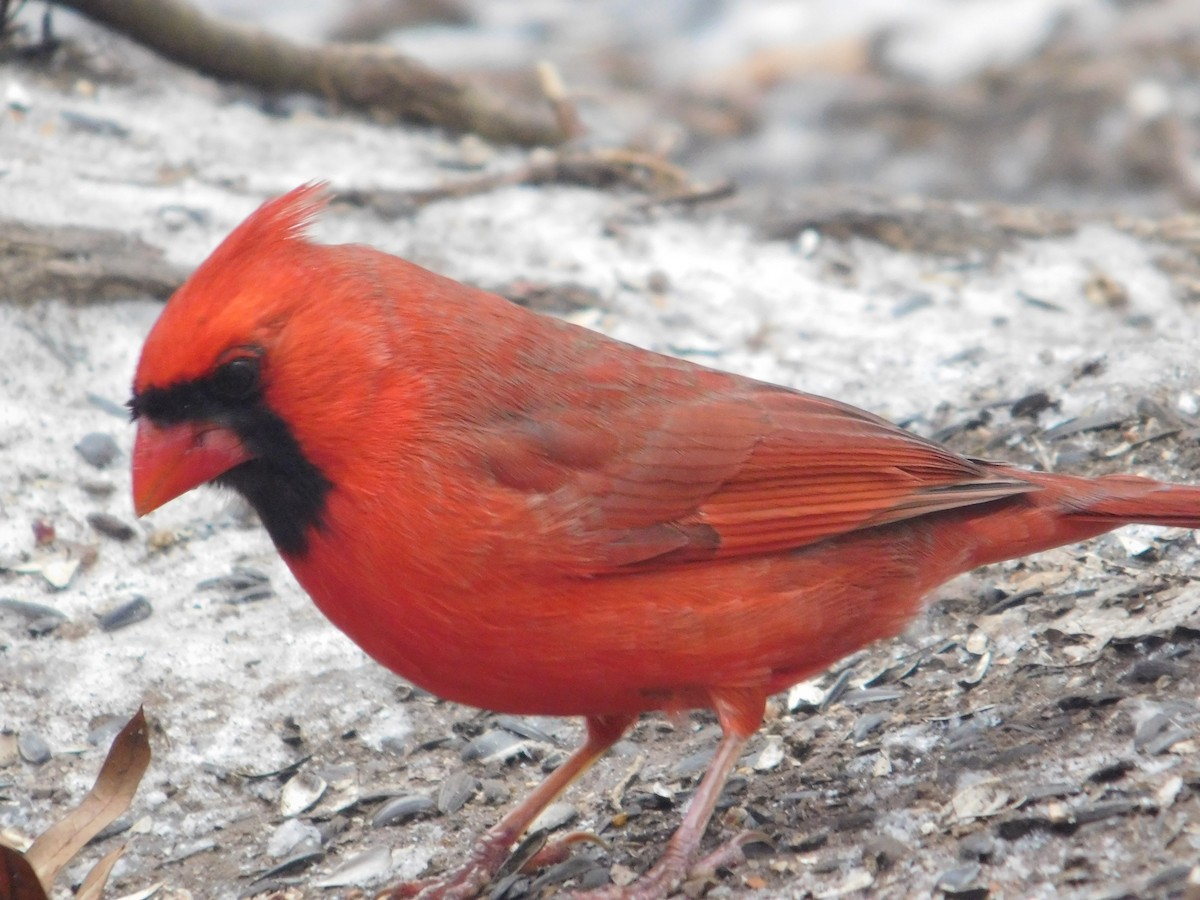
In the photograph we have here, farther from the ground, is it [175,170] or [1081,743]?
[175,170]

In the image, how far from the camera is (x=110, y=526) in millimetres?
4352

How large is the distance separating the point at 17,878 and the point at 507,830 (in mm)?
951

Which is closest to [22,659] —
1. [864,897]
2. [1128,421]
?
[864,897]

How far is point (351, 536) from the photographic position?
116 inches

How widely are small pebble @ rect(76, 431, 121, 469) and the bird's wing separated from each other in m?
1.84

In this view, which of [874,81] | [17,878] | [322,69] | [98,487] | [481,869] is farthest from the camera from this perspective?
[874,81]

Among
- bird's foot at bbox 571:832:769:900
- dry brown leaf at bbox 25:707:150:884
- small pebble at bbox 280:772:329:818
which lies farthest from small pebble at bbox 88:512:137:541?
bird's foot at bbox 571:832:769:900

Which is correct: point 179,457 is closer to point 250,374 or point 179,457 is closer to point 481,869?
point 250,374

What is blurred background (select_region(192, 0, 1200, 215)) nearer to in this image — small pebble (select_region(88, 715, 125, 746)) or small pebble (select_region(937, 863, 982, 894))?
small pebble (select_region(88, 715, 125, 746))

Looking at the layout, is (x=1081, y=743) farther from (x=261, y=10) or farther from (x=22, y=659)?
(x=261, y=10)

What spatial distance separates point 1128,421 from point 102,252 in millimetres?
3016

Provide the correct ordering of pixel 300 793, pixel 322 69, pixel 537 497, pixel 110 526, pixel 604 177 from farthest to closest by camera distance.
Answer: pixel 322 69 < pixel 604 177 < pixel 110 526 < pixel 300 793 < pixel 537 497

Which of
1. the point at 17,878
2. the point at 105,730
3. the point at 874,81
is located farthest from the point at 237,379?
the point at 874,81

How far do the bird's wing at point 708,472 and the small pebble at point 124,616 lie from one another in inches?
56.0
